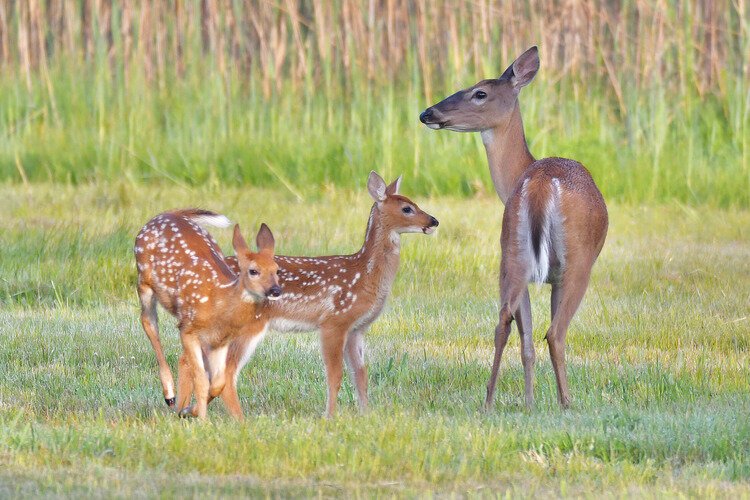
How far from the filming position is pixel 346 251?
1005 cm

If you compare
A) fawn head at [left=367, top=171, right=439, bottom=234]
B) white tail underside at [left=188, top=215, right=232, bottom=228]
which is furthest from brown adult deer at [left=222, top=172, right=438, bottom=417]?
white tail underside at [left=188, top=215, right=232, bottom=228]

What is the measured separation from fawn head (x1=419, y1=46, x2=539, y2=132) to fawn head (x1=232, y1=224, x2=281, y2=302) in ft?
7.18

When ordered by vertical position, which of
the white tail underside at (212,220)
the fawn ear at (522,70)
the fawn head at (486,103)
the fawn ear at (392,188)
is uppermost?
the fawn ear at (522,70)

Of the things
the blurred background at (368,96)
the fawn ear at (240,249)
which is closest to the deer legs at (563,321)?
the fawn ear at (240,249)

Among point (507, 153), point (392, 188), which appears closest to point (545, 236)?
point (392, 188)

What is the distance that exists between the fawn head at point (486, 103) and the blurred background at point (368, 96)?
15.1 ft

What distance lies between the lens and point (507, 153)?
7.66 meters

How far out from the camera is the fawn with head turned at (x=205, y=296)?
230 inches

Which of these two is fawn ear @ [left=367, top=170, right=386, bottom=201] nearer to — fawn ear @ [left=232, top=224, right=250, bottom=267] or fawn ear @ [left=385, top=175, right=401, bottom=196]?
fawn ear @ [left=385, top=175, right=401, bottom=196]

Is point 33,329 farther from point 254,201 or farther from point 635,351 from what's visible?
point 254,201

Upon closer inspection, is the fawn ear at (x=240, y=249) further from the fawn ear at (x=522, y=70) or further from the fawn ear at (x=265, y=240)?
the fawn ear at (x=522, y=70)

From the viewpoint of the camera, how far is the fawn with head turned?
585 cm

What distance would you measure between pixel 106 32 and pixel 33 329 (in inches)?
315

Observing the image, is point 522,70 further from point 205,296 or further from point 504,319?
point 205,296
